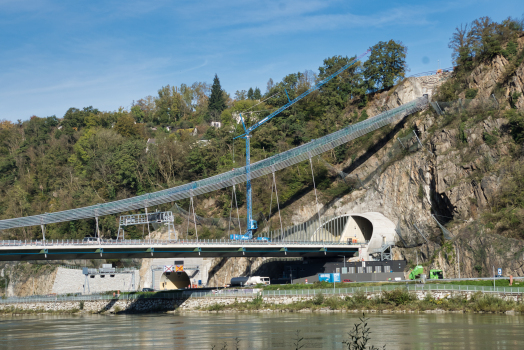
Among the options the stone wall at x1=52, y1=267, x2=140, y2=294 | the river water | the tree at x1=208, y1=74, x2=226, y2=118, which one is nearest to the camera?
the river water

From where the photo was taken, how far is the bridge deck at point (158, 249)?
211ft

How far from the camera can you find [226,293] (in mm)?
70562

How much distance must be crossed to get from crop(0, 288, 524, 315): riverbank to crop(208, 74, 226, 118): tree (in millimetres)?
102910

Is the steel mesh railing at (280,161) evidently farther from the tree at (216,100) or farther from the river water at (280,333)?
the tree at (216,100)

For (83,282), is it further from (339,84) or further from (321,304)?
(339,84)

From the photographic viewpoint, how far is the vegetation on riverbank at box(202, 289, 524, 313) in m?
51.8

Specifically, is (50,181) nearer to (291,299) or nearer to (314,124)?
(314,124)

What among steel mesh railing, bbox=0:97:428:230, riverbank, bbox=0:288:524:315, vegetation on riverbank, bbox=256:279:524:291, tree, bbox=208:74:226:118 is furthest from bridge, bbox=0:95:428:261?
tree, bbox=208:74:226:118

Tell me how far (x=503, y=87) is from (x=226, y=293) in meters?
53.1

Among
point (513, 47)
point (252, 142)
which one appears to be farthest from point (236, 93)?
point (513, 47)

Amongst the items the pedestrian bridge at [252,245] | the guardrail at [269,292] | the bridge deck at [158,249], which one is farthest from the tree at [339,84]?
the guardrail at [269,292]

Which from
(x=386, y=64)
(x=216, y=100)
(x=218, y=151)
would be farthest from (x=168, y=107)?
(x=386, y=64)

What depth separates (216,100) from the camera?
181m

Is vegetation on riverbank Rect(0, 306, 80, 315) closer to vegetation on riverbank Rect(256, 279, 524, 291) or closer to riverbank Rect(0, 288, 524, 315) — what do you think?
riverbank Rect(0, 288, 524, 315)
